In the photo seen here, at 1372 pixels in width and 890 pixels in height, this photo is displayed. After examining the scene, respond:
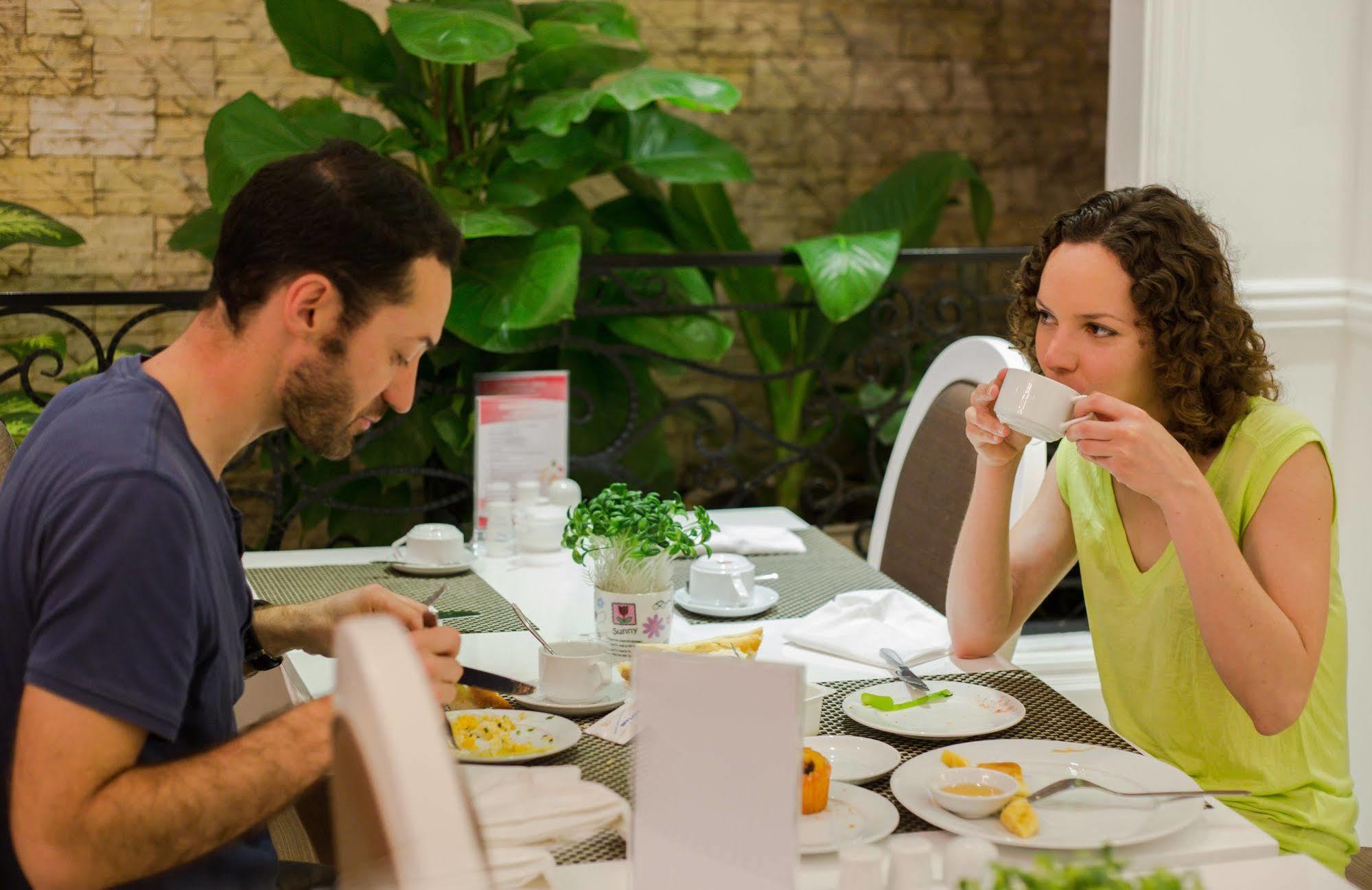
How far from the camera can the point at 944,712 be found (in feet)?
5.19

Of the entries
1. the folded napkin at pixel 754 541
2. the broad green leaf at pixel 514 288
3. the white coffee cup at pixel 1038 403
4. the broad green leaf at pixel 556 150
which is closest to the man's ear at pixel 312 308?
the white coffee cup at pixel 1038 403

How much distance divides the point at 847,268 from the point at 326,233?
244cm

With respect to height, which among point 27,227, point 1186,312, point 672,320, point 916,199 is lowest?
point 672,320

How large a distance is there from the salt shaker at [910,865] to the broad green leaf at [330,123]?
2.81 metres

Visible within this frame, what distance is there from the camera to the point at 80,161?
169 inches

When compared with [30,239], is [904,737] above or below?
below

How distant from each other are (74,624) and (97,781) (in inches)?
4.8

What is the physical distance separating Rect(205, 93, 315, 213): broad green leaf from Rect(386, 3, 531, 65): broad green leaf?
332mm

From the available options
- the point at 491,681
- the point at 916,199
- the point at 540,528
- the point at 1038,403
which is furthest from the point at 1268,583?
the point at 916,199

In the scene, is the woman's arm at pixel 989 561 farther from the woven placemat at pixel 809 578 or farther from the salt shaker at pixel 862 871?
the salt shaker at pixel 862 871

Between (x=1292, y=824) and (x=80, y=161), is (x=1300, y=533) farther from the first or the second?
(x=80, y=161)

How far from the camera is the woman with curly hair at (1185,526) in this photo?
1592 millimetres

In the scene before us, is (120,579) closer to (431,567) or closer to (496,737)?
(496,737)

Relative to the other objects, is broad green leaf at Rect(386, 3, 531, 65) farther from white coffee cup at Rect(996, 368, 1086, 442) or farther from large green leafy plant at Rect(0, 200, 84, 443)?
white coffee cup at Rect(996, 368, 1086, 442)
